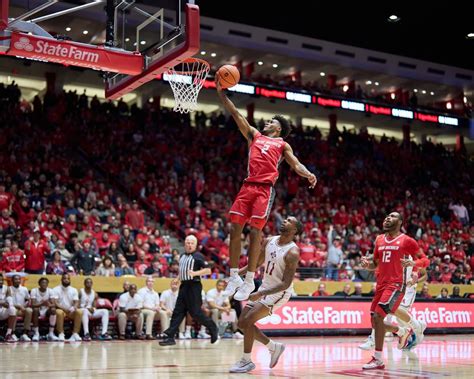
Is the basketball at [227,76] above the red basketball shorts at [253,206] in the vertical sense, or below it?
above

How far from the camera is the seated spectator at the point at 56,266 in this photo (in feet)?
52.0

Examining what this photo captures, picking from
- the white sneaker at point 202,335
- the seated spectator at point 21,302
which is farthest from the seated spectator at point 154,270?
the seated spectator at point 21,302

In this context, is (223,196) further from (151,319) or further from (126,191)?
(151,319)

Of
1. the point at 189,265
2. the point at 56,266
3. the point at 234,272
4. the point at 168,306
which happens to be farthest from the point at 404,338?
the point at 56,266

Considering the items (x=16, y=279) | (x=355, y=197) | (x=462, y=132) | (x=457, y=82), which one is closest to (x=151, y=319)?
(x=16, y=279)

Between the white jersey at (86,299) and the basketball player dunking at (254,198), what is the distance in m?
7.64

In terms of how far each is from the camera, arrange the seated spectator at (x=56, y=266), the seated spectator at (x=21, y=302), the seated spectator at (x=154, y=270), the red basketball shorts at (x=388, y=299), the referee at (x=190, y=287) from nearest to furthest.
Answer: the red basketball shorts at (x=388, y=299), the referee at (x=190, y=287), the seated spectator at (x=21, y=302), the seated spectator at (x=56, y=266), the seated spectator at (x=154, y=270)

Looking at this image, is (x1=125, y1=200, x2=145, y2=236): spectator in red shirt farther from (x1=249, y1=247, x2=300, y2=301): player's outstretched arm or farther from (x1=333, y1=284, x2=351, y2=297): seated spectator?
(x1=249, y1=247, x2=300, y2=301): player's outstretched arm

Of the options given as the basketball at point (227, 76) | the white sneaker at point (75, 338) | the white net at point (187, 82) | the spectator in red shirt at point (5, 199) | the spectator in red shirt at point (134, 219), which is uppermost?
the white net at point (187, 82)

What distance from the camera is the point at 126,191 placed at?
2339cm

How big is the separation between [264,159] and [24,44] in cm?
390

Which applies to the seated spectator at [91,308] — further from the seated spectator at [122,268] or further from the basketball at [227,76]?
the basketball at [227,76]

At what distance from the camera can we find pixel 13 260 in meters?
15.4

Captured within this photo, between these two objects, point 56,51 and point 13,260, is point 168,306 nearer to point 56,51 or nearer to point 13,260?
point 13,260
